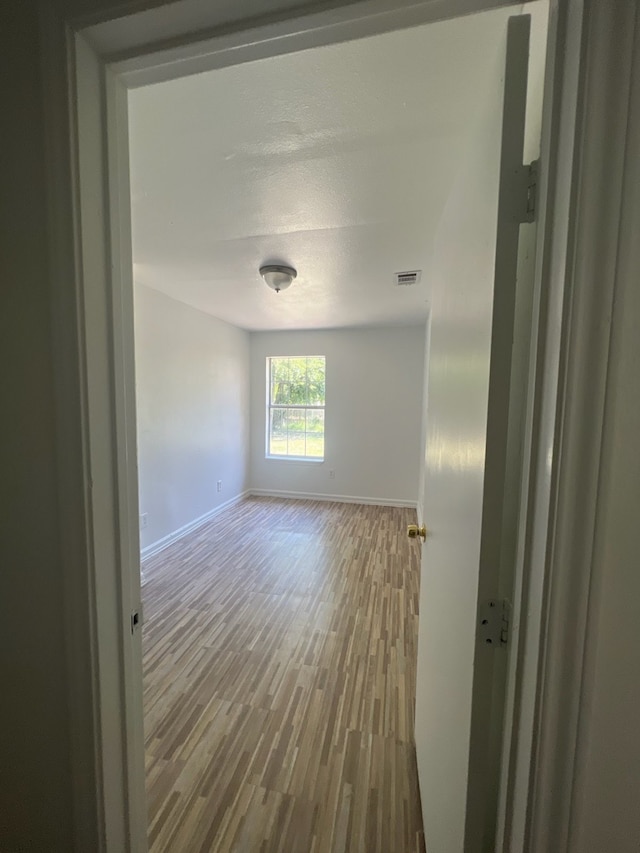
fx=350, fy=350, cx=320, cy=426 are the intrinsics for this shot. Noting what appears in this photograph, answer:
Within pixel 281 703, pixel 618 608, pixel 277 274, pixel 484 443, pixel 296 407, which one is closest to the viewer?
pixel 618 608

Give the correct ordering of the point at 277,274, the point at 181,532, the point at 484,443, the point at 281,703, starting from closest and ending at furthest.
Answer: the point at 484,443 < the point at 281,703 < the point at 277,274 < the point at 181,532

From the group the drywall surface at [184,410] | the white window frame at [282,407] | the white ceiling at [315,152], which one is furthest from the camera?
the white window frame at [282,407]

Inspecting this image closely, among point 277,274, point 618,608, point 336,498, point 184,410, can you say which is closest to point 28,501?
point 618,608

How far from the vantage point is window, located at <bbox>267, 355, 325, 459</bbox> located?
204 inches

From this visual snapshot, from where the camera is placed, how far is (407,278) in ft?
9.07

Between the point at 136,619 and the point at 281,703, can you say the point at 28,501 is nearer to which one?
the point at 136,619

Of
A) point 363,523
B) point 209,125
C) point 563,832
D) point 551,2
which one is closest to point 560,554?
point 563,832

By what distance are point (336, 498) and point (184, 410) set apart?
251cm

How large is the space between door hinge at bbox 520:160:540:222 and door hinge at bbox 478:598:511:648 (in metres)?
0.65

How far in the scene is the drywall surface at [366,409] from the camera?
15.7 feet

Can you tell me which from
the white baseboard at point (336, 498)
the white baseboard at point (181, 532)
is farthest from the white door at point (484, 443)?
the white baseboard at point (336, 498)

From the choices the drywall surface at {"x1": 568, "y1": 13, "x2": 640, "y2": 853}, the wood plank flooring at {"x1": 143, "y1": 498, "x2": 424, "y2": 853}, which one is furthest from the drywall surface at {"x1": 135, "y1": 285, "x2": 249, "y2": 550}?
the drywall surface at {"x1": 568, "y1": 13, "x2": 640, "y2": 853}

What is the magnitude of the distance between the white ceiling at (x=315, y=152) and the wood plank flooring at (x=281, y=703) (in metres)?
2.15

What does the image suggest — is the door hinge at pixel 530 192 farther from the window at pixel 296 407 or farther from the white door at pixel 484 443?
the window at pixel 296 407
